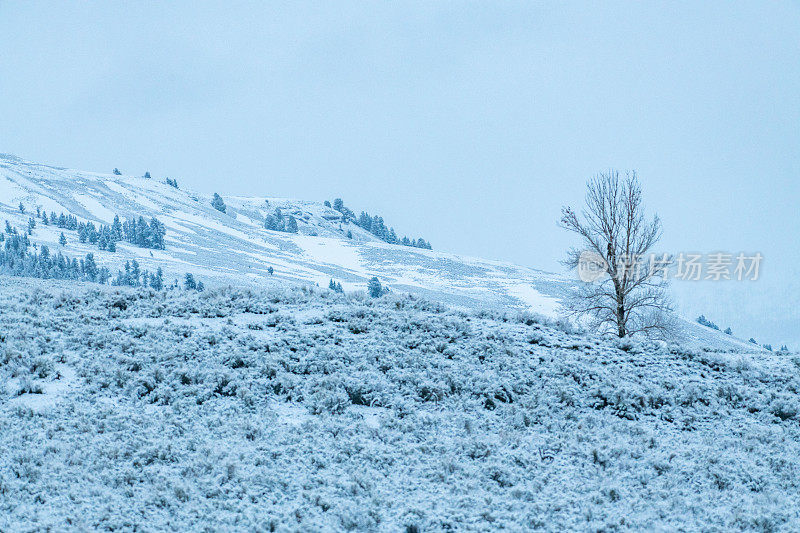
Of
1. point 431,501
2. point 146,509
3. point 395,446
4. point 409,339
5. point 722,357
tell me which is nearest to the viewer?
point 146,509

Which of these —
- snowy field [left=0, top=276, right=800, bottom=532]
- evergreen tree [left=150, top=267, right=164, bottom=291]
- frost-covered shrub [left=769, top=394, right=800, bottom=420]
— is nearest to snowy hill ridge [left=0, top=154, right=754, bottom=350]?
evergreen tree [left=150, top=267, right=164, bottom=291]

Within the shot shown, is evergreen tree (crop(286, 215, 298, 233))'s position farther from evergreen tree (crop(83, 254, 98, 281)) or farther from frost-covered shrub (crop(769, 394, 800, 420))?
frost-covered shrub (crop(769, 394, 800, 420))

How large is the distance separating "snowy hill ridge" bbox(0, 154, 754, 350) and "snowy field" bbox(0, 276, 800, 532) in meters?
62.6

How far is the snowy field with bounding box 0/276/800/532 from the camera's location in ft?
28.2

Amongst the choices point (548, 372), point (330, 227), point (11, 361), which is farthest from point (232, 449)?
point (330, 227)

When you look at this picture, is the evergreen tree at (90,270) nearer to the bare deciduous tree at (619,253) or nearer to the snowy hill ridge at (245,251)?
the snowy hill ridge at (245,251)

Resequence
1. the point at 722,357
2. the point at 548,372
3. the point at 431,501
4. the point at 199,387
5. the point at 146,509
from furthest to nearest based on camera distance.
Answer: the point at 722,357 → the point at 548,372 → the point at 199,387 → the point at 431,501 → the point at 146,509

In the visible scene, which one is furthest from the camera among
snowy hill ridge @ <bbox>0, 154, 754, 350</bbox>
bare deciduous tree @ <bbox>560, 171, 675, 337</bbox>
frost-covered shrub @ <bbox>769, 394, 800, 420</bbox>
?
snowy hill ridge @ <bbox>0, 154, 754, 350</bbox>

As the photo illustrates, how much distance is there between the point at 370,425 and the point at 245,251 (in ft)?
406

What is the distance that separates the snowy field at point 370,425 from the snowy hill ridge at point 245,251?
62.6 meters

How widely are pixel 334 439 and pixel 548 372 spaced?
614 cm

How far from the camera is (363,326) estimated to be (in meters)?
16.8

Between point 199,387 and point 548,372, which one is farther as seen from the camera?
point 548,372

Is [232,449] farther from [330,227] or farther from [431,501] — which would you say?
[330,227]
